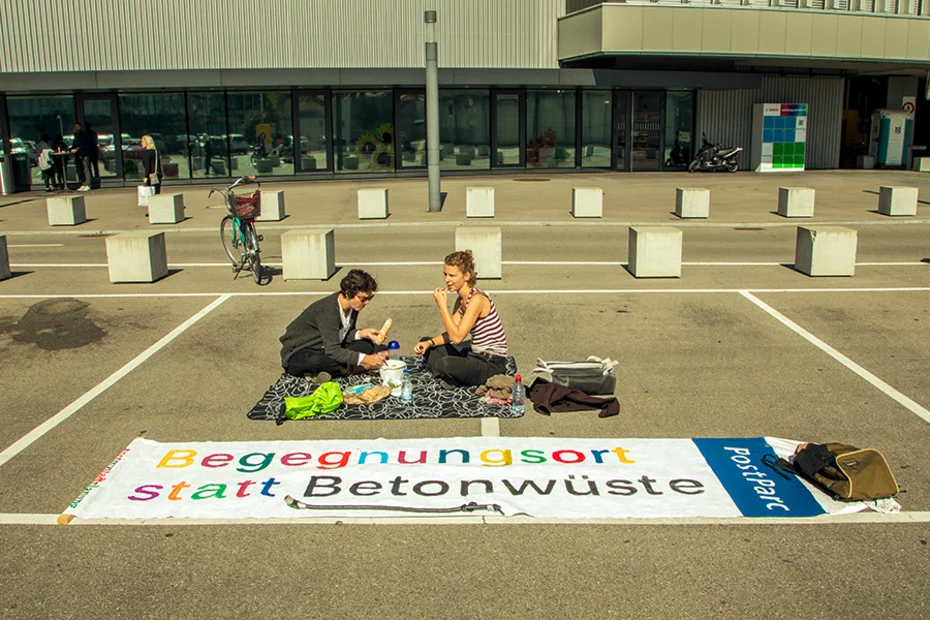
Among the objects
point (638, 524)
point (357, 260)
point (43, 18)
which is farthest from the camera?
point (43, 18)

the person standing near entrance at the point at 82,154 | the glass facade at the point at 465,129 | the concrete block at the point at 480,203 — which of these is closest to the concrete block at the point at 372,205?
the concrete block at the point at 480,203

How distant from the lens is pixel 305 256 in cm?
1428

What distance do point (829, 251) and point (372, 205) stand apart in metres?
11.0

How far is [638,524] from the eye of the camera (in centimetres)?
609

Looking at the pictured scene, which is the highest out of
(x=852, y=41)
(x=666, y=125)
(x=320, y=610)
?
(x=852, y=41)

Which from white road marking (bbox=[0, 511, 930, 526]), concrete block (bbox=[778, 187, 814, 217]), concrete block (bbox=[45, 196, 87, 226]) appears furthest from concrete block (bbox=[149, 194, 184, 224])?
white road marking (bbox=[0, 511, 930, 526])

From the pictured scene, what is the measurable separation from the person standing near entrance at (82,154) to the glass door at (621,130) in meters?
18.8

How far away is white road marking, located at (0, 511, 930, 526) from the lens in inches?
241

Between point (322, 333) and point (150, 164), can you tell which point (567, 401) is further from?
point (150, 164)

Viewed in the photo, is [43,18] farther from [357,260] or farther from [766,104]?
[766,104]

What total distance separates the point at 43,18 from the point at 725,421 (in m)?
29.0

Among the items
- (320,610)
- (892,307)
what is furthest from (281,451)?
(892,307)

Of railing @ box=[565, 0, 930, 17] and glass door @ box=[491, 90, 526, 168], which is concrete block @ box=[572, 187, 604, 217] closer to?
railing @ box=[565, 0, 930, 17]

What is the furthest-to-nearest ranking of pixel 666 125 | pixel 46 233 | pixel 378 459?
pixel 666 125 → pixel 46 233 → pixel 378 459
